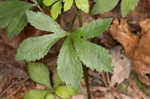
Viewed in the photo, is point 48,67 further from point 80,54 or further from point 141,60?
point 141,60

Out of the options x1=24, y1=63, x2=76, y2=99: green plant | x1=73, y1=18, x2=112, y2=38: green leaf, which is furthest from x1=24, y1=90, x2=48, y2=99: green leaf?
x1=73, y1=18, x2=112, y2=38: green leaf

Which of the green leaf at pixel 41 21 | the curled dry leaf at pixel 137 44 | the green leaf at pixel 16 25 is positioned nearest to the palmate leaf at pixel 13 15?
the green leaf at pixel 16 25

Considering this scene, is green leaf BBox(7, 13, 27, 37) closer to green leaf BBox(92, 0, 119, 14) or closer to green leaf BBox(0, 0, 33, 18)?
green leaf BBox(0, 0, 33, 18)

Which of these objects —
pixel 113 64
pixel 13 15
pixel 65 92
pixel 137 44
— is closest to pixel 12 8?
pixel 13 15

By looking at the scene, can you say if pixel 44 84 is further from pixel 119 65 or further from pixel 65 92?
pixel 119 65

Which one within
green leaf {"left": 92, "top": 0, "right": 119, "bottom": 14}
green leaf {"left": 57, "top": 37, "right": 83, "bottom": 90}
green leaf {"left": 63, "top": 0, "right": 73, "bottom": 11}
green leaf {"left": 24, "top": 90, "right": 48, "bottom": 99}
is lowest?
green leaf {"left": 24, "top": 90, "right": 48, "bottom": 99}

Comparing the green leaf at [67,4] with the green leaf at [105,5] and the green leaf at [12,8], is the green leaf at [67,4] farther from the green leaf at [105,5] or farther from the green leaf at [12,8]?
the green leaf at [12,8]
